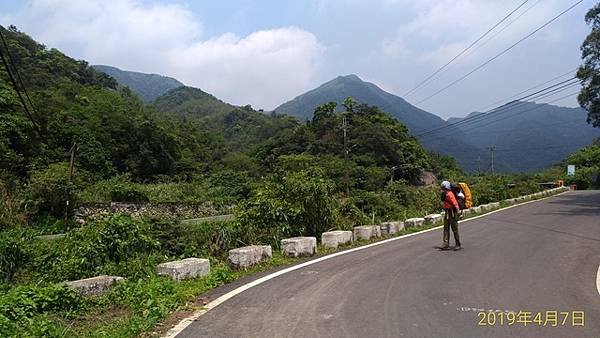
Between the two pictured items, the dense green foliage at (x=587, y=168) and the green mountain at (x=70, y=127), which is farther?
the dense green foliage at (x=587, y=168)

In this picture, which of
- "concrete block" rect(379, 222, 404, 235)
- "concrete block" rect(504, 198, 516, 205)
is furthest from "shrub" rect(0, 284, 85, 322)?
"concrete block" rect(504, 198, 516, 205)

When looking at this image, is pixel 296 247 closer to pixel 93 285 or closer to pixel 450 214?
pixel 450 214

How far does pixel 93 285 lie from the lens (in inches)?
268

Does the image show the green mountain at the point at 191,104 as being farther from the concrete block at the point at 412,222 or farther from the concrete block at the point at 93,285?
the concrete block at the point at 93,285

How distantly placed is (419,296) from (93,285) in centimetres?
470

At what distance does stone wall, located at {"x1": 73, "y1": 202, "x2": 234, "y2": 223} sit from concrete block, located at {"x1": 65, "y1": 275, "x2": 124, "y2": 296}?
21.2 metres

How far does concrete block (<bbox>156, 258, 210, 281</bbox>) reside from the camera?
775 cm

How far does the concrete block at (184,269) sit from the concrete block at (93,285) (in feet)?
2.79

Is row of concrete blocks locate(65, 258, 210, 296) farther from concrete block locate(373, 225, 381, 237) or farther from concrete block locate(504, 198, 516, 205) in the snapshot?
concrete block locate(504, 198, 516, 205)

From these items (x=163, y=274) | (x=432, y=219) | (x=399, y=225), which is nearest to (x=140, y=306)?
(x=163, y=274)

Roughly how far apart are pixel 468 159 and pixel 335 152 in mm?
103732

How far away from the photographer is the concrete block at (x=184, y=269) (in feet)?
25.4

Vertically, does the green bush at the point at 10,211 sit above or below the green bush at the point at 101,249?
above

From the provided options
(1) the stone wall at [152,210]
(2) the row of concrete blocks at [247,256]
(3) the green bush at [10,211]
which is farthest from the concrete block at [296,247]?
(1) the stone wall at [152,210]
